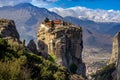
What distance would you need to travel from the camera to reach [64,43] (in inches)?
4668

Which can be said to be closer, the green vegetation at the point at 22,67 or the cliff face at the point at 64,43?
the green vegetation at the point at 22,67

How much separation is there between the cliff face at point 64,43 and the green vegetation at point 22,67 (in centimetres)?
6397

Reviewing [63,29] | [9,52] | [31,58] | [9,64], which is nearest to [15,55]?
[9,52]

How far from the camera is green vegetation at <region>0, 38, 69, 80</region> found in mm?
37009

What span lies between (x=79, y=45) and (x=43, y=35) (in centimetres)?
1079

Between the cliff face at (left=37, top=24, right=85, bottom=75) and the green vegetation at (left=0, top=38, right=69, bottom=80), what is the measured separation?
210 feet

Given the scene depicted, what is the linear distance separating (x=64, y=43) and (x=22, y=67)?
76.8 metres

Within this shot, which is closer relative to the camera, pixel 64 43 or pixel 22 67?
pixel 22 67

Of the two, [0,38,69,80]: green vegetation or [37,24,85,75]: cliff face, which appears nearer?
[0,38,69,80]: green vegetation

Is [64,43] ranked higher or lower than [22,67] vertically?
lower

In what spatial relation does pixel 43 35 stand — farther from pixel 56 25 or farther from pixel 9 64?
pixel 9 64

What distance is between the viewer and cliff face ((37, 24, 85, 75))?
118 metres

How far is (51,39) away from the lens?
119938 mm

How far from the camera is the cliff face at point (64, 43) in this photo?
118438mm
